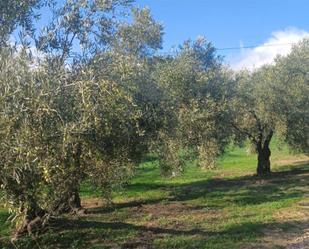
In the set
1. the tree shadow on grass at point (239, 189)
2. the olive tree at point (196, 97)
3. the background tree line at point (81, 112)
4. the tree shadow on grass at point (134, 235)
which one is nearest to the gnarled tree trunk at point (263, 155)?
the tree shadow on grass at point (239, 189)

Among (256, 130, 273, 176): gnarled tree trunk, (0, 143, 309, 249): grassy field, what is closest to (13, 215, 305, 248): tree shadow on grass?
(0, 143, 309, 249): grassy field

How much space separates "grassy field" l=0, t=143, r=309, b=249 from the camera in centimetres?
1459

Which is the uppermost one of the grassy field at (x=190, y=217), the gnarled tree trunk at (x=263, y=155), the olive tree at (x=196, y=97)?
the olive tree at (x=196, y=97)

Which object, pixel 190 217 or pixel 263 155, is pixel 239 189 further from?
pixel 190 217

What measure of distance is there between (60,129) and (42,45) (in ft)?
6.94

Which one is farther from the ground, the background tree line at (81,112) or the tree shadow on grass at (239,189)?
the background tree line at (81,112)

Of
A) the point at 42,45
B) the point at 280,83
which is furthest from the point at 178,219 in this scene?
the point at 280,83

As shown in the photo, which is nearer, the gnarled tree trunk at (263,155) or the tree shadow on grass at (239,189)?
the tree shadow on grass at (239,189)

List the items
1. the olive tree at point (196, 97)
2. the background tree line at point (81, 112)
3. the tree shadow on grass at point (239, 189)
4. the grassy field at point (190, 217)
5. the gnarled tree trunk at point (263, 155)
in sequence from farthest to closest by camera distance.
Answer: the gnarled tree trunk at point (263, 155) < the tree shadow on grass at point (239, 189) < the olive tree at point (196, 97) < the grassy field at point (190, 217) < the background tree line at point (81, 112)

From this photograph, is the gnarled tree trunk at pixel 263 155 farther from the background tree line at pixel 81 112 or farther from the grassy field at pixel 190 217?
the background tree line at pixel 81 112

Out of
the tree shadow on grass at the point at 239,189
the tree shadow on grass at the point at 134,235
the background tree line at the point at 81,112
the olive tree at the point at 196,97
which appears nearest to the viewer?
the background tree line at the point at 81,112

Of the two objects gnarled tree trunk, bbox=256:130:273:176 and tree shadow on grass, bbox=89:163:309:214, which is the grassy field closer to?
tree shadow on grass, bbox=89:163:309:214

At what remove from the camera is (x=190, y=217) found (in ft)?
62.5

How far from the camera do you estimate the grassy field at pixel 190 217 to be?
47.9ft
